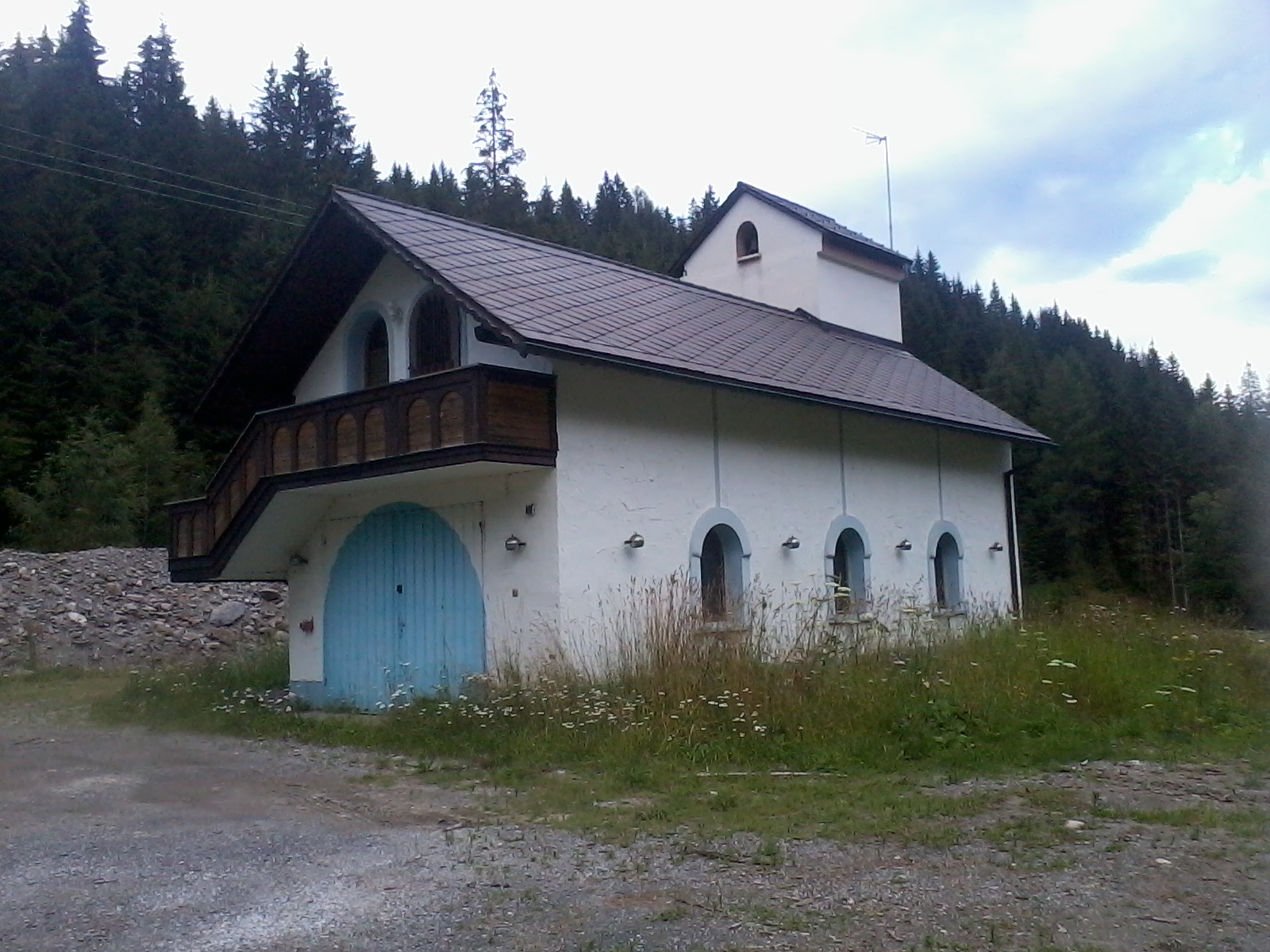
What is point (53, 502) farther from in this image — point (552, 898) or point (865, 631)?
point (552, 898)

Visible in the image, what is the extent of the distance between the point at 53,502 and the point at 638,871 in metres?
37.2

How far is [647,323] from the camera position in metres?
15.1

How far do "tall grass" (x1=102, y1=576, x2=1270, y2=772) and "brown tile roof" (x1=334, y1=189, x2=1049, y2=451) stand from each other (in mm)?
2843

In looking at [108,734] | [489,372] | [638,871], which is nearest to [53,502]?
[108,734]

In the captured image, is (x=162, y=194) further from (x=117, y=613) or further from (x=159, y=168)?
(x=117, y=613)

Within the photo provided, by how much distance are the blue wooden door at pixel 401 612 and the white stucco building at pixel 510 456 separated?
0.11ft

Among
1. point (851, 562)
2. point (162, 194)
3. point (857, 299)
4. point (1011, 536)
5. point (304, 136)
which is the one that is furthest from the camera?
point (304, 136)

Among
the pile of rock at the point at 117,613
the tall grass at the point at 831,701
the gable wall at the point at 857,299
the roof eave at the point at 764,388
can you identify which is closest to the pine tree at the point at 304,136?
the pile of rock at the point at 117,613

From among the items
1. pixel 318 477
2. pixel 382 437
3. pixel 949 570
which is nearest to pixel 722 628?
pixel 382 437

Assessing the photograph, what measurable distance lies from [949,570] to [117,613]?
1648 centimetres

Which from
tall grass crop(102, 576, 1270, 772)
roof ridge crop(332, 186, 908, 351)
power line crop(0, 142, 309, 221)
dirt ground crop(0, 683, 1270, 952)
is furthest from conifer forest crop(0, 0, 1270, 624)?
dirt ground crop(0, 683, 1270, 952)

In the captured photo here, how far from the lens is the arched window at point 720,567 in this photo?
14883 mm

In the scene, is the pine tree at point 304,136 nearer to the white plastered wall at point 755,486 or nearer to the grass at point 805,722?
the white plastered wall at point 755,486

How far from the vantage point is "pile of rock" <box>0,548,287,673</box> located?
2319cm
